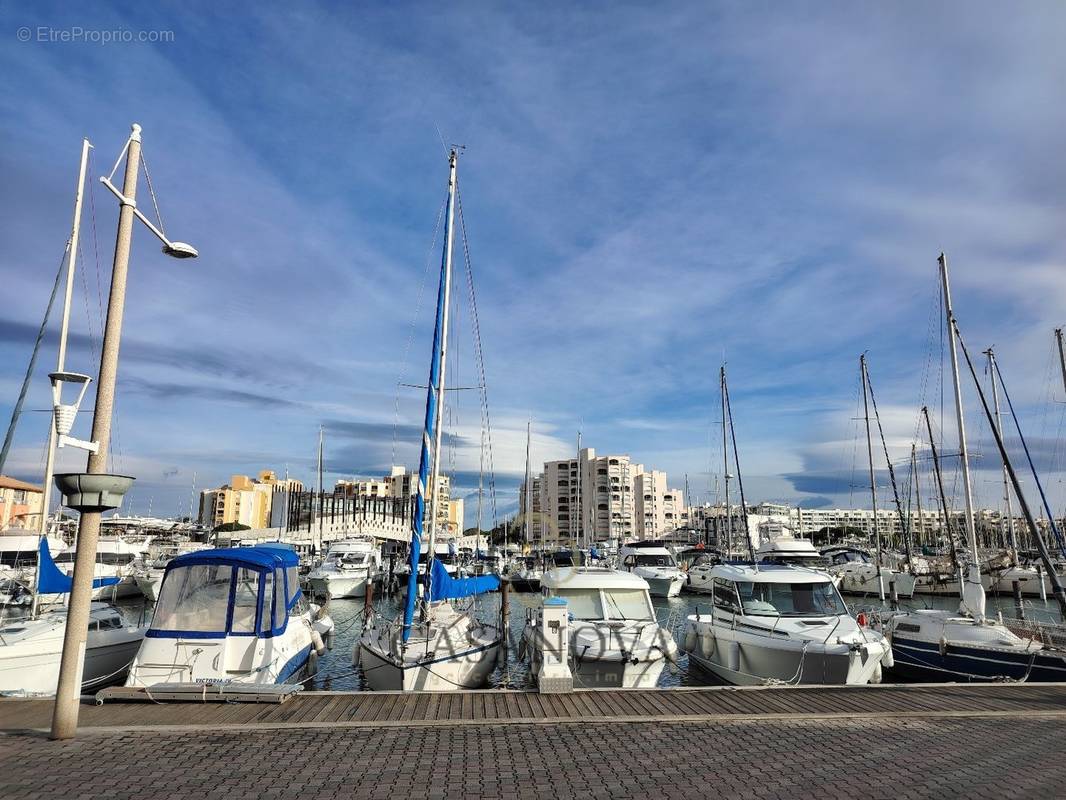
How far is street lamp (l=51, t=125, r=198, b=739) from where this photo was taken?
28.5 feet

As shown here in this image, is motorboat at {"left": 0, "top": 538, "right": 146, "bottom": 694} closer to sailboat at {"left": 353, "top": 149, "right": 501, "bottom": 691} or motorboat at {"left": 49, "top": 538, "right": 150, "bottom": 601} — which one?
sailboat at {"left": 353, "top": 149, "right": 501, "bottom": 691}

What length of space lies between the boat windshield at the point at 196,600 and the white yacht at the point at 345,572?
2916cm

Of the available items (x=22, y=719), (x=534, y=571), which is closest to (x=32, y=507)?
(x=534, y=571)

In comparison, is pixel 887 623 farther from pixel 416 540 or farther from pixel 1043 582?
pixel 1043 582

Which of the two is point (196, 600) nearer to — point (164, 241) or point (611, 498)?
point (164, 241)

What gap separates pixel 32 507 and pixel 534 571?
62553 mm

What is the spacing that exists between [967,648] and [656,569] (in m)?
31.7

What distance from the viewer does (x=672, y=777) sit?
7.93m

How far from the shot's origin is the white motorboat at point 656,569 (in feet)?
156

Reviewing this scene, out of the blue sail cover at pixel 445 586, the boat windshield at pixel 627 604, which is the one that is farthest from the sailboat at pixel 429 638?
the boat windshield at pixel 627 604

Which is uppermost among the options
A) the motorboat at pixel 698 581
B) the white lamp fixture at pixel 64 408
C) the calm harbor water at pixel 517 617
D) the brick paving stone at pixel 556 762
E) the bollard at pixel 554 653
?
the white lamp fixture at pixel 64 408

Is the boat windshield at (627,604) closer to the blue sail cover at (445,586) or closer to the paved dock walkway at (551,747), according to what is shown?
the blue sail cover at (445,586)

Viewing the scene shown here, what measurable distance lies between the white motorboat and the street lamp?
128 feet

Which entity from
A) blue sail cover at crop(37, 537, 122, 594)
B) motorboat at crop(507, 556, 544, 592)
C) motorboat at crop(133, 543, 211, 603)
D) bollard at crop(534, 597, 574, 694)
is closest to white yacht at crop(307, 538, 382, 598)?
motorboat at crop(133, 543, 211, 603)
